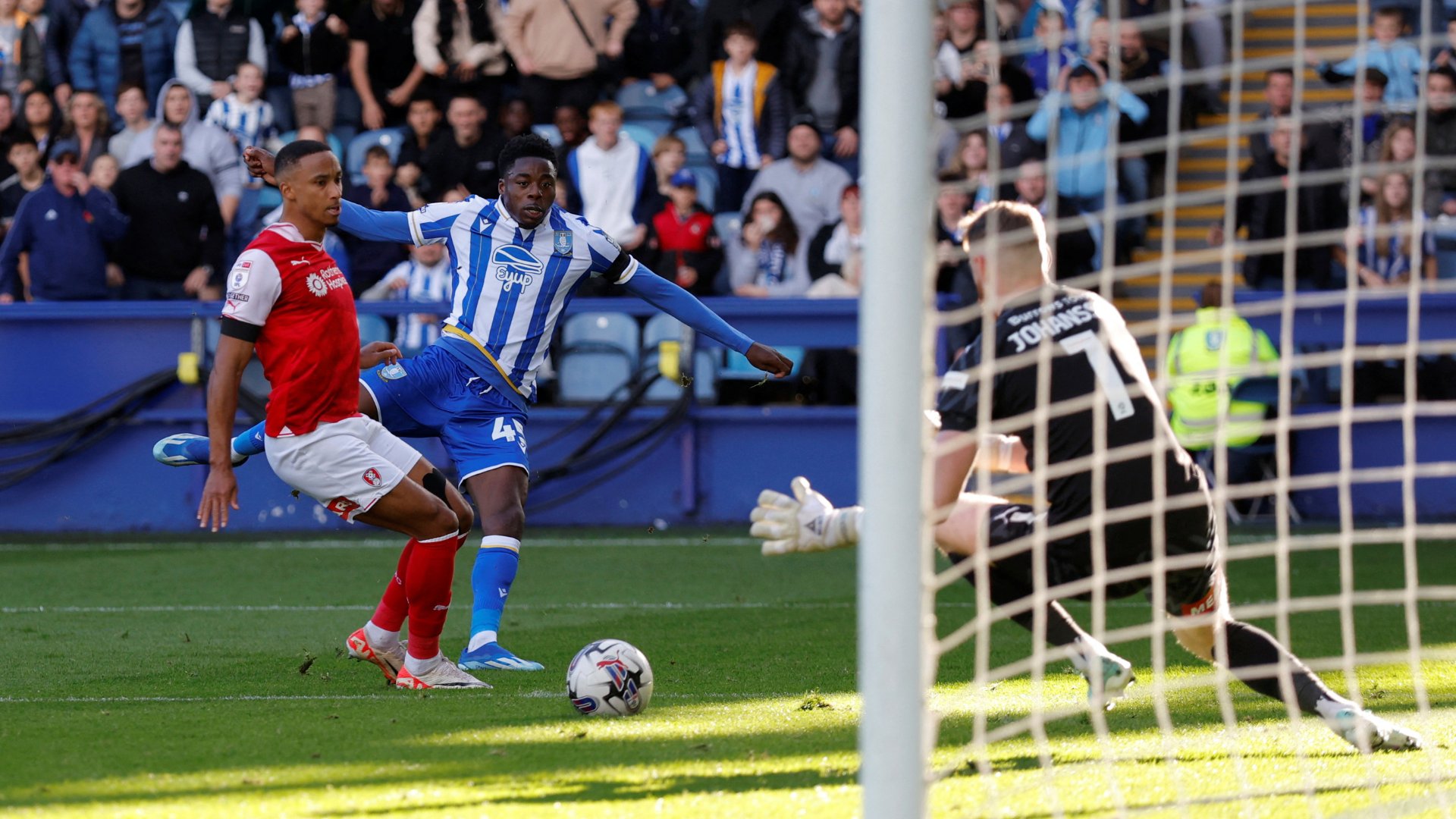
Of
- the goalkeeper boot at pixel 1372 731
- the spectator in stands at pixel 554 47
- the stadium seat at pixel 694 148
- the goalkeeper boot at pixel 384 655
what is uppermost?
the spectator in stands at pixel 554 47

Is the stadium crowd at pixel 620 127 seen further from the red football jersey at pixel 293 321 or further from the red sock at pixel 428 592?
the red football jersey at pixel 293 321

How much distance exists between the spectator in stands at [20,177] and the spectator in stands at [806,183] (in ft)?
18.8

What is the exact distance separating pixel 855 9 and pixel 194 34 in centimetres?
565

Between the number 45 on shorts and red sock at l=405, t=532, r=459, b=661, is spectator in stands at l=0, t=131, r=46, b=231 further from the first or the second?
red sock at l=405, t=532, r=459, b=661

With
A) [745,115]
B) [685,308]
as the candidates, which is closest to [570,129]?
[745,115]

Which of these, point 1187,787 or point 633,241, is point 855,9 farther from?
point 1187,787

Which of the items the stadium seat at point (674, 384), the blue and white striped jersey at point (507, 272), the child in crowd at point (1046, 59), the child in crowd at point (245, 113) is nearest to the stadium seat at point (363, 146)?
the child in crowd at point (245, 113)

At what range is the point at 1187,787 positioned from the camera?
3762 millimetres

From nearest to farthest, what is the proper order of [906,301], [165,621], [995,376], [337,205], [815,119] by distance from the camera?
[906,301] < [995,376] < [337,205] < [165,621] < [815,119]

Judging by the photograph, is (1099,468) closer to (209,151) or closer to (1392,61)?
(1392,61)

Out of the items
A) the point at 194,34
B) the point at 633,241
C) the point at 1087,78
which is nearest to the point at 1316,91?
the point at 1087,78

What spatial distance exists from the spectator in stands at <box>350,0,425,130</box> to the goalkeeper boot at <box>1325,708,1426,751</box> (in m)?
10.6

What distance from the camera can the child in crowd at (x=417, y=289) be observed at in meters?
11.2

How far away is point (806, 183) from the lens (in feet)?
38.7
